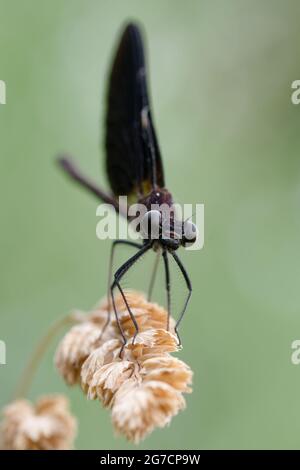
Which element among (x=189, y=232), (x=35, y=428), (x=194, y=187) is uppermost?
(x=194, y=187)

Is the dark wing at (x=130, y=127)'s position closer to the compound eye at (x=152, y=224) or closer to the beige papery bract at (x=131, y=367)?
the compound eye at (x=152, y=224)

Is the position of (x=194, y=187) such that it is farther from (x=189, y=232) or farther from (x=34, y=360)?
(x=34, y=360)

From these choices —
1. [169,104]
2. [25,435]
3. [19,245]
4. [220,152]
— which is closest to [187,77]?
[169,104]

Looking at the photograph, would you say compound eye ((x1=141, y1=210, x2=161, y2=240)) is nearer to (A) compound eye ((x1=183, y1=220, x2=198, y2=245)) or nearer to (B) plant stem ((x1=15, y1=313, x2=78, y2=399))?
(A) compound eye ((x1=183, y1=220, x2=198, y2=245))

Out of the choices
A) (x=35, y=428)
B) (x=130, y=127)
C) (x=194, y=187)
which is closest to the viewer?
(x=35, y=428)

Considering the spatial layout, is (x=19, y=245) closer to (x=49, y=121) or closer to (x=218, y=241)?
(x=49, y=121)

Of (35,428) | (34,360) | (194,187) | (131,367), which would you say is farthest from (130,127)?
(194,187)

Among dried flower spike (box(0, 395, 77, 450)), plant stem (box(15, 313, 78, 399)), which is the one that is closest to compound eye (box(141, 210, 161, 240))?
plant stem (box(15, 313, 78, 399))
